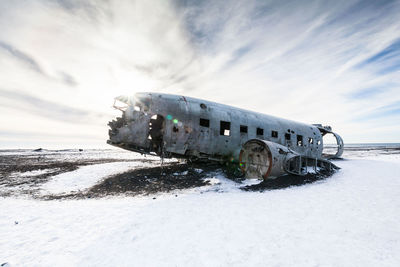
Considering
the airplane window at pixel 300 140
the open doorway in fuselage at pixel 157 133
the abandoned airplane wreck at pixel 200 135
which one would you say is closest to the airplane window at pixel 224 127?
the abandoned airplane wreck at pixel 200 135

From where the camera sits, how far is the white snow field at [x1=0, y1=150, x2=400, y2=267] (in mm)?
3574

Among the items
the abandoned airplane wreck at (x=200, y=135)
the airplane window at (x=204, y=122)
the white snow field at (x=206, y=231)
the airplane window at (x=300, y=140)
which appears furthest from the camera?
the airplane window at (x=300, y=140)

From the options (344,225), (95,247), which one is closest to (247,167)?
(344,225)

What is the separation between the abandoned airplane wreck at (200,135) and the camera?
10250 mm

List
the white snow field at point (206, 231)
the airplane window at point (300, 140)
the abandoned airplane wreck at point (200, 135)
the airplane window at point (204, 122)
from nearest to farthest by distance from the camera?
1. the white snow field at point (206, 231)
2. the abandoned airplane wreck at point (200, 135)
3. the airplane window at point (204, 122)
4. the airplane window at point (300, 140)

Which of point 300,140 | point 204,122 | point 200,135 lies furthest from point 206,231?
point 300,140

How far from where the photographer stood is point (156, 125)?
39.4 ft

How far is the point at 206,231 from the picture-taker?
15.2ft

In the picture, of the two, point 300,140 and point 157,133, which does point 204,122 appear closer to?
point 157,133

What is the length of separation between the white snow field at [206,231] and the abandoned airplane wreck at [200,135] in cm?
338

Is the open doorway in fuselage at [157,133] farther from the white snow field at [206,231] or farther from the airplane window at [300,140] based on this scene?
the airplane window at [300,140]

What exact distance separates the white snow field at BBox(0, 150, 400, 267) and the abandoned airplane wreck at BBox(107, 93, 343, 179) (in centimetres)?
338

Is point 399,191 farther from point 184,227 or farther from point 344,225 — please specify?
point 184,227

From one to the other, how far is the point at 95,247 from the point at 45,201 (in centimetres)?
541
